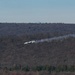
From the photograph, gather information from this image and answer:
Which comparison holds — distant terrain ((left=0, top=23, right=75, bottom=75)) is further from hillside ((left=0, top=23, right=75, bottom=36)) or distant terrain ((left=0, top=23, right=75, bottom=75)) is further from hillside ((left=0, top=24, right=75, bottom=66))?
hillside ((left=0, top=23, right=75, bottom=36))

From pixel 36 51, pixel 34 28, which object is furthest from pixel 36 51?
pixel 34 28

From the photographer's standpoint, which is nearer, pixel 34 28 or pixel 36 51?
pixel 36 51

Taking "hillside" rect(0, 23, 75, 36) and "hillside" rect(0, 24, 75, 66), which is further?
"hillside" rect(0, 23, 75, 36)

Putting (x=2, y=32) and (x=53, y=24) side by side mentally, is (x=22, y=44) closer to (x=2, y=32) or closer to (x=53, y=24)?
(x=2, y=32)

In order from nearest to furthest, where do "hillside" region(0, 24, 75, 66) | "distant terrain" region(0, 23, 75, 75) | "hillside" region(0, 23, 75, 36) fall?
"distant terrain" region(0, 23, 75, 75)
"hillside" region(0, 24, 75, 66)
"hillside" region(0, 23, 75, 36)

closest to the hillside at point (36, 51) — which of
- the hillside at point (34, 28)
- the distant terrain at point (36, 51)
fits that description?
the distant terrain at point (36, 51)

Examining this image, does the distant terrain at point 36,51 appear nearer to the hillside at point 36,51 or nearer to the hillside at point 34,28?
the hillside at point 36,51

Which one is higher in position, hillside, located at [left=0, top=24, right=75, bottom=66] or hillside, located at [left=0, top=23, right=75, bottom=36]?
hillside, located at [left=0, top=23, right=75, bottom=36]

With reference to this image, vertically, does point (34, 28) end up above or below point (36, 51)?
above

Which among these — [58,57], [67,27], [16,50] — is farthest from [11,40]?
[67,27]

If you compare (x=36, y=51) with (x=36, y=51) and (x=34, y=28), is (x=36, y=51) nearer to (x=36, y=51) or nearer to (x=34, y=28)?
(x=36, y=51)

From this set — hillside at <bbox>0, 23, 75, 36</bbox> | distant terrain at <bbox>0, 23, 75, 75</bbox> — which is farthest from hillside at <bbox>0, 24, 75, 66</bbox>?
hillside at <bbox>0, 23, 75, 36</bbox>
